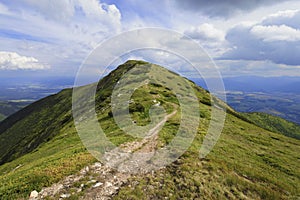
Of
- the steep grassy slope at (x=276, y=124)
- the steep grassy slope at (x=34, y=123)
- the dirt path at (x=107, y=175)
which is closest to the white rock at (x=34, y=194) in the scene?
the dirt path at (x=107, y=175)

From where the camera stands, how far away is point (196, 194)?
1642cm

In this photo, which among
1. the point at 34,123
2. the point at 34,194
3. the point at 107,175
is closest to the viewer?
the point at 34,194

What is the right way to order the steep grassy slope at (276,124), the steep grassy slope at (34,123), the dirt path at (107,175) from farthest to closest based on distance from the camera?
1. the steep grassy slope at (276,124)
2. the steep grassy slope at (34,123)
3. the dirt path at (107,175)

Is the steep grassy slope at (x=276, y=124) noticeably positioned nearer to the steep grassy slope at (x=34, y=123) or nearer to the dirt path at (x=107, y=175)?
the steep grassy slope at (x=34, y=123)

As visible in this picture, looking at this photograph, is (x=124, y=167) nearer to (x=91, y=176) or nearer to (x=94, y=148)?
(x=91, y=176)

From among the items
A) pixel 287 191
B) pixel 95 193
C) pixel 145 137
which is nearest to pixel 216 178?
pixel 287 191

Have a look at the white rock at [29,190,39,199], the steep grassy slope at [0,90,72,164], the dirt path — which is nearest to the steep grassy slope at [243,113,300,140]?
the steep grassy slope at [0,90,72,164]

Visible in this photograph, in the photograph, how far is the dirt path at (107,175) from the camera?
52.3ft

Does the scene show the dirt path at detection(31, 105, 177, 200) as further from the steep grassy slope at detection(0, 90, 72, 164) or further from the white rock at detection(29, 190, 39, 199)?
the steep grassy slope at detection(0, 90, 72, 164)

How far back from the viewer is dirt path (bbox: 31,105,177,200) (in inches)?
627

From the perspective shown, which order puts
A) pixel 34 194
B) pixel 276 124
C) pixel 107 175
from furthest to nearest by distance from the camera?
pixel 276 124 → pixel 107 175 → pixel 34 194

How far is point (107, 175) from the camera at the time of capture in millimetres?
18812

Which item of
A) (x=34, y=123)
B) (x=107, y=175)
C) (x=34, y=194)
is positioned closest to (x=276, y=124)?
(x=34, y=123)

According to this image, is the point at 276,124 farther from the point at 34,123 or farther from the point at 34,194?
the point at 34,194
